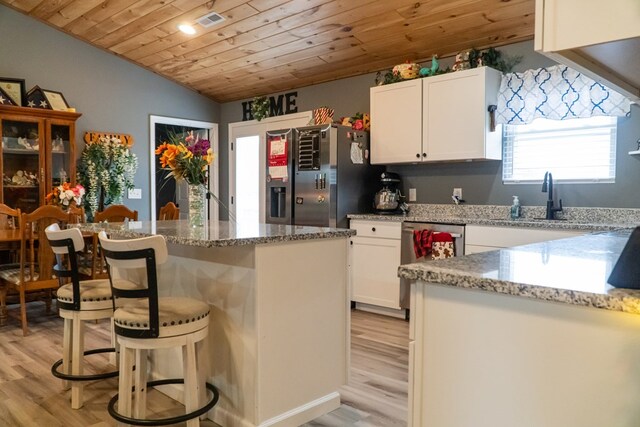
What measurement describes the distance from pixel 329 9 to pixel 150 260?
2.83m

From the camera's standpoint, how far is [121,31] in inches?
195

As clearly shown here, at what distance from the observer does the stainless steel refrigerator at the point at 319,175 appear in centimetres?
429

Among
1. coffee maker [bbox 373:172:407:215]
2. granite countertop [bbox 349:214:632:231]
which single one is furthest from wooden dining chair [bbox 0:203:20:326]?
coffee maker [bbox 373:172:407:215]

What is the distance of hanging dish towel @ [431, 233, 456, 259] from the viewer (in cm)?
372

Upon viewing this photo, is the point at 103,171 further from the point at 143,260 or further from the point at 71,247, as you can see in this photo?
the point at 143,260

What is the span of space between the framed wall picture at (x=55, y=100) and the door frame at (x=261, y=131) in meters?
2.08

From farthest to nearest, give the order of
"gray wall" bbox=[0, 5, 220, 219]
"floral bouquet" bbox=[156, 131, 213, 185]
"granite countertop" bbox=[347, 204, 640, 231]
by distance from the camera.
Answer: "gray wall" bbox=[0, 5, 220, 219] < "granite countertop" bbox=[347, 204, 640, 231] < "floral bouquet" bbox=[156, 131, 213, 185]

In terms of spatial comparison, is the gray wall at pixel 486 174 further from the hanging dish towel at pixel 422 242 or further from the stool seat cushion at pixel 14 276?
the stool seat cushion at pixel 14 276

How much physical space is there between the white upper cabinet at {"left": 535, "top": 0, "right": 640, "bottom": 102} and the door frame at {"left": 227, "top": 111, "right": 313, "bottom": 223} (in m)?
4.41

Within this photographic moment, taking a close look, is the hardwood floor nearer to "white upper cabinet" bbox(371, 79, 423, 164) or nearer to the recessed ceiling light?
"white upper cabinet" bbox(371, 79, 423, 164)

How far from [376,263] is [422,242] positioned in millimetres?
547

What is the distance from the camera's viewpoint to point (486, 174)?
162 inches

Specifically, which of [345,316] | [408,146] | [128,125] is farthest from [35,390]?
[128,125]

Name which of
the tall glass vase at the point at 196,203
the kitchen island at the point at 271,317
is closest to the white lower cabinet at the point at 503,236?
the kitchen island at the point at 271,317
